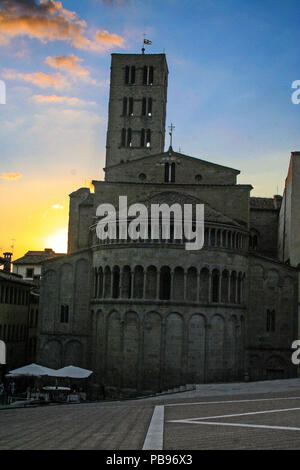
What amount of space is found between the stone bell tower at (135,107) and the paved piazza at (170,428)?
149ft

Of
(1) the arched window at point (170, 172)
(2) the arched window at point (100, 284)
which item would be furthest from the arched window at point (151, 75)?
(2) the arched window at point (100, 284)

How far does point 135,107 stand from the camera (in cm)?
6444

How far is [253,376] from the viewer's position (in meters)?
40.7

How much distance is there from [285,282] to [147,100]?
31.7 metres

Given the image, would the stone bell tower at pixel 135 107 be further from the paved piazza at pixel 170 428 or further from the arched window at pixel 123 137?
the paved piazza at pixel 170 428

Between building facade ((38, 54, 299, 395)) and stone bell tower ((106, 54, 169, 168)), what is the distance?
15.9 meters

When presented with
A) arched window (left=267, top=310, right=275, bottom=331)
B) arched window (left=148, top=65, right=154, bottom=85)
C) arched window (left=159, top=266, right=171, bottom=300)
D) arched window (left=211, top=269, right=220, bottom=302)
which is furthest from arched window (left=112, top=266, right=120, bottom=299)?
arched window (left=148, top=65, right=154, bottom=85)

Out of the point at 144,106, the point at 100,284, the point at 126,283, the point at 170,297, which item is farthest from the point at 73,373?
the point at 144,106

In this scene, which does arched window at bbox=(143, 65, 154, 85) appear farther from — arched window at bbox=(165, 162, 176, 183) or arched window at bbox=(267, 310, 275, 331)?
arched window at bbox=(267, 310, 275, 331)

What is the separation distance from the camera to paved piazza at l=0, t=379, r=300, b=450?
1188 cm

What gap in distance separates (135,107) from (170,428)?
2121 inches

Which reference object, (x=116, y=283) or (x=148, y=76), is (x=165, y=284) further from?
(x=148, y=76)

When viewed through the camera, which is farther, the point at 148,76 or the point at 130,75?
the point at 130,75
